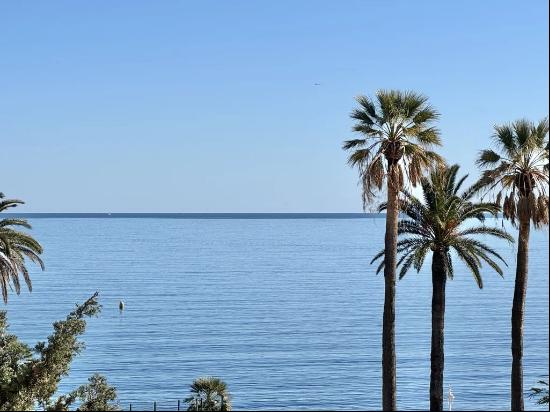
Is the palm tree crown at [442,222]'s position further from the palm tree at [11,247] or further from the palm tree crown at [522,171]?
the palm tree at [11,247]

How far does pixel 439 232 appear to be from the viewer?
104 ft

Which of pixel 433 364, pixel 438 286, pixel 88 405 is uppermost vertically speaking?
pixel 438 286

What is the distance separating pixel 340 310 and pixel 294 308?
5915 millimetres

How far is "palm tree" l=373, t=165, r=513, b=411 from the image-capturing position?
31.4 meters

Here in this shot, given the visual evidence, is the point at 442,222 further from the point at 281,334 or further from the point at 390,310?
the point at 281,334

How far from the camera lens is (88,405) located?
2734cm

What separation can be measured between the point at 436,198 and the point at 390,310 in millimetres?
4705

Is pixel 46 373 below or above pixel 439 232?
below

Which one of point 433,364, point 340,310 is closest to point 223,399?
point 433,364

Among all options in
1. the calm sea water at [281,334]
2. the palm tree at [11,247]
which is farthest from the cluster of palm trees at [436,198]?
the calm sea water at [281,334]

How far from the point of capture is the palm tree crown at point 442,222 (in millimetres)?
31781

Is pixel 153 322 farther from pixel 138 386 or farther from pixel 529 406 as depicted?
pixel 529 406

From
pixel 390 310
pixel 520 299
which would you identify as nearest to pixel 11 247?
pixel 390 310

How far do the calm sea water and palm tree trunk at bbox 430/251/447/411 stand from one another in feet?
92.8
